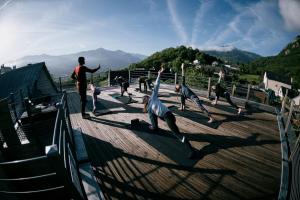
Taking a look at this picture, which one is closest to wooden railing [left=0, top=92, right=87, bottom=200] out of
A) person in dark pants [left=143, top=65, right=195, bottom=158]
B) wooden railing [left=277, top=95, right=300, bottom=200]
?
person in dark pants [left=143, top=65, right=195, bottom=158]

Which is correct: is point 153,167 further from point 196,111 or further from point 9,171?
point 196,111

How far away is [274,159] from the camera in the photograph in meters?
5.05

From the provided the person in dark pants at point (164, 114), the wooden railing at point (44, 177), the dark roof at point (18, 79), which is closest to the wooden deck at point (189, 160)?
the person in dark pants at point (164, 114)

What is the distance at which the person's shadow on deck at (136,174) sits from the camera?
3.74 m

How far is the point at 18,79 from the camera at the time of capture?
1369cm

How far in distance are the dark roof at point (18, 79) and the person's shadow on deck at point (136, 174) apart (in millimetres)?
10589

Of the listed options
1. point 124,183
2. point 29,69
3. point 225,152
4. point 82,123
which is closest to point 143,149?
point 124,183

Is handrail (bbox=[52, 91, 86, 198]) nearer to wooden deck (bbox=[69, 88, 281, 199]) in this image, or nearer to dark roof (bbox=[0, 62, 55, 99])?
wooden deck (bbox=[69, 88, 281, 199])

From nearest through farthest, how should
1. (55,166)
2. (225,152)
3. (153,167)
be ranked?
(55,166) < (153,167) < (225,152)

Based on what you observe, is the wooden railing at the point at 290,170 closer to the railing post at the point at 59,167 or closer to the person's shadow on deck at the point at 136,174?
the person's shadow on deck at the point at 136,174

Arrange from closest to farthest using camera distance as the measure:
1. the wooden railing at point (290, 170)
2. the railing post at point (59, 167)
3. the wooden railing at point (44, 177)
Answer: the railing post at point (59, 167) → the wooden railing at point (44, 177) → the wooden railing at point (290, 170)

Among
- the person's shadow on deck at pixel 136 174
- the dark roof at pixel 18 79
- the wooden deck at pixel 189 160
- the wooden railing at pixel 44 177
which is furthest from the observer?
the dark roof at pixel 18 79

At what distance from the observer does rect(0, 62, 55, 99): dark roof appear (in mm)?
12845

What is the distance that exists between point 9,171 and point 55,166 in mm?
3997
